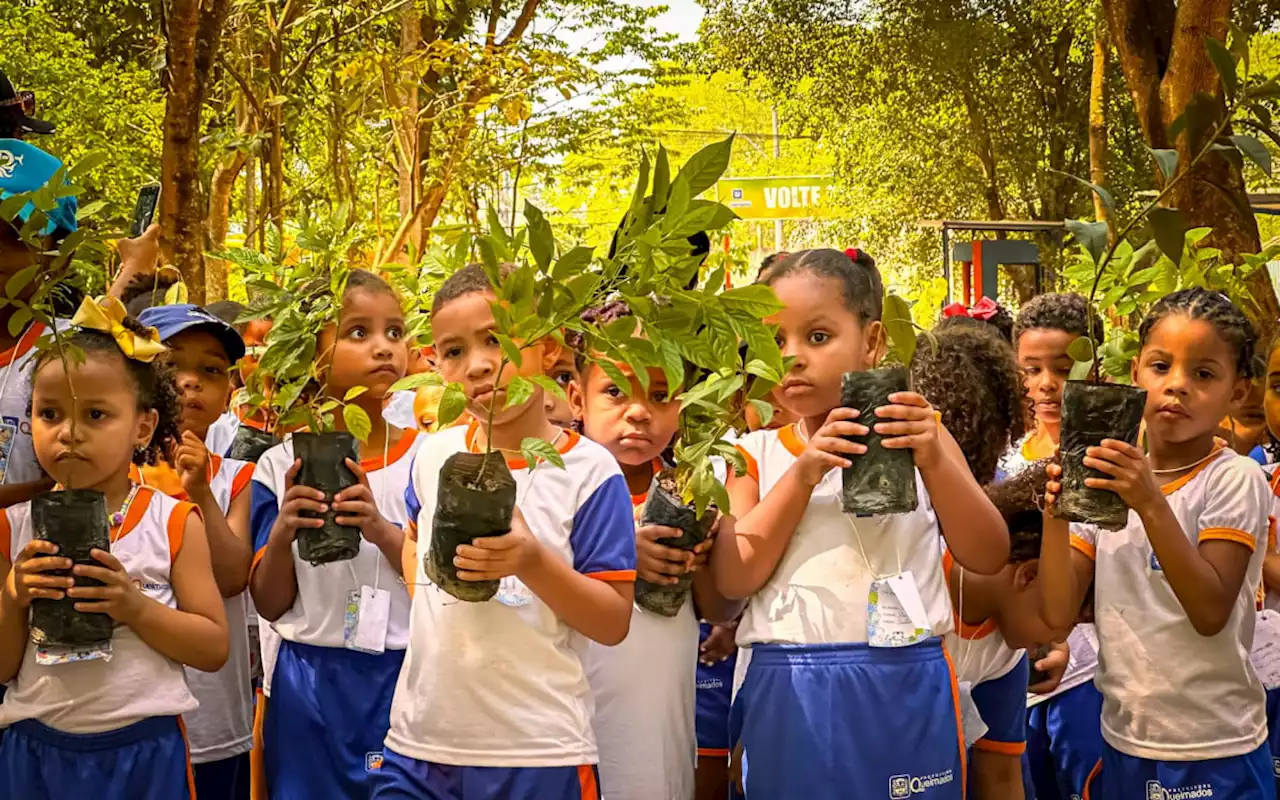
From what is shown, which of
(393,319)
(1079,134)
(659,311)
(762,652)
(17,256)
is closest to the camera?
(659,311)

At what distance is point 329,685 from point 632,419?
87cm

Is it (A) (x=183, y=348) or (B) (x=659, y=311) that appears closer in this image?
(B) (x=659, y=311)

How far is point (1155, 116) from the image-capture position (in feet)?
26.5

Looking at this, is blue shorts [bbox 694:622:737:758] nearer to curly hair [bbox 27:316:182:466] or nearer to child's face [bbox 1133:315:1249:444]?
child's face [bbox 1133:315:1249:444]

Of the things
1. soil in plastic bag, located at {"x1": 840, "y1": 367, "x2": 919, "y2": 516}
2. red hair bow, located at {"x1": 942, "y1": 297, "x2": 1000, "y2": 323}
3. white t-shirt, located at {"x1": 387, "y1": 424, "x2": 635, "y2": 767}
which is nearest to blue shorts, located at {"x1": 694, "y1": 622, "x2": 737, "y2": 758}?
white t-shirt, located at {"x1": 387, "y1": 424, "x2": 635, "y2": 767}

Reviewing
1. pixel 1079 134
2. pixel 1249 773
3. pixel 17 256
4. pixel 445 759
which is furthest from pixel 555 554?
pixel 1079 134

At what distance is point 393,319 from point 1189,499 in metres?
1.82

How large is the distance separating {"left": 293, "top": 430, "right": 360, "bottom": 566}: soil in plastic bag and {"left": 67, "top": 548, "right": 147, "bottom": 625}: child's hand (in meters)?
0.37

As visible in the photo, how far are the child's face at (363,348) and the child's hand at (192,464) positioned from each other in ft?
1.05

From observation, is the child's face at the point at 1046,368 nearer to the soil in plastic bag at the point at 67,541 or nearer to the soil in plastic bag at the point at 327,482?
the soil in plastic bag at the point at 327,482

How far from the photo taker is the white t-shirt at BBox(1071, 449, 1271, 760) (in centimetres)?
291

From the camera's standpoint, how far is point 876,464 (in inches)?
97.0

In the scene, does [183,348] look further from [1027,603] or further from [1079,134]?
[1079,134]

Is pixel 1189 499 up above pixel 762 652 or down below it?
above
